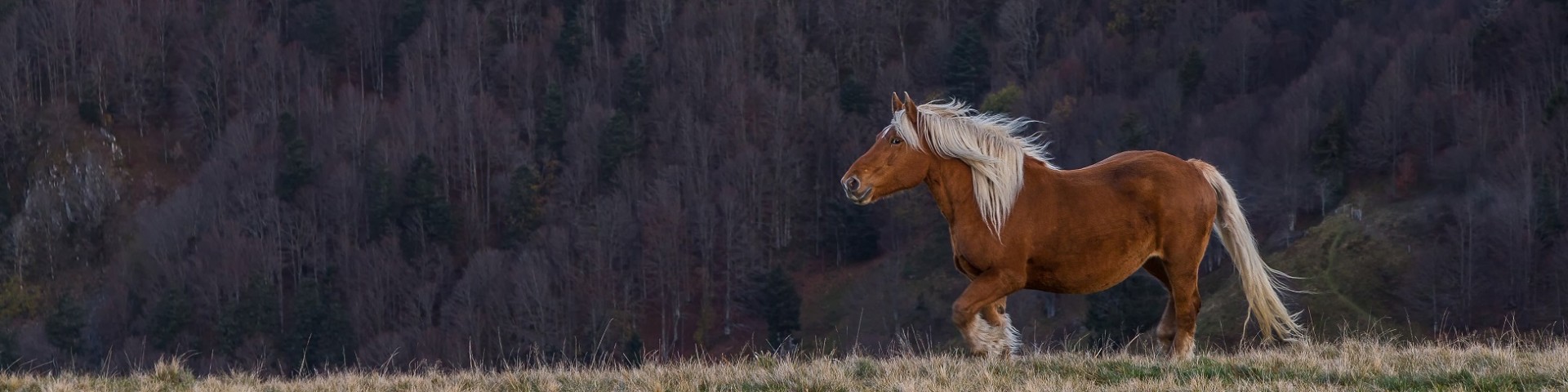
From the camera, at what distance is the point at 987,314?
912 cm

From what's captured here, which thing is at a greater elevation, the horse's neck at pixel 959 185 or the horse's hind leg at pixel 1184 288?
the horse's neck at pixel 959 185

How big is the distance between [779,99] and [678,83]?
398 inches

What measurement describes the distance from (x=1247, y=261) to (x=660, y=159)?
81328mm

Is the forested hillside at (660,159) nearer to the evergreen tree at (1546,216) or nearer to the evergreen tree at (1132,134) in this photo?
the evergreen tree at (1546,216)

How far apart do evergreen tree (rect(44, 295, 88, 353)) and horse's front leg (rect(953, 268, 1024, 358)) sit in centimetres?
7182

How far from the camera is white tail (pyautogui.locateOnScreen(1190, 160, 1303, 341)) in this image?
9.71 m

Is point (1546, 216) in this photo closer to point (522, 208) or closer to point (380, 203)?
point (522, 208)

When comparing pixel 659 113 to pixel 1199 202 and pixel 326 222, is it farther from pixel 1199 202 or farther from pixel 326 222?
pixel 1199 202

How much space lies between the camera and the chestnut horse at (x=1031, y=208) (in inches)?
356

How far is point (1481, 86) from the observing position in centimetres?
7350

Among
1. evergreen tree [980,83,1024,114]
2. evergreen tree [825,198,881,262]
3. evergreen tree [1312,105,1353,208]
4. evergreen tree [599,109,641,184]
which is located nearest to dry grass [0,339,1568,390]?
evergreen tree [1312,105,1353,208]

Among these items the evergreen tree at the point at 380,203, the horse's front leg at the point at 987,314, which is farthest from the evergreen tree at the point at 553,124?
the horse's front leg at the point at 987,314

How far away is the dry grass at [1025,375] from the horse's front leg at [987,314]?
0.15 metres

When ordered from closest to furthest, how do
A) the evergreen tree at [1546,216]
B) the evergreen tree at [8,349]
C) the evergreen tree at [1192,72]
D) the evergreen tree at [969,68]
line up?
the evergreen tree at [1546,216], the evergreen tree at [8,349], the evergreen tree at [1192,72], the evergreen tree at [969,68]
